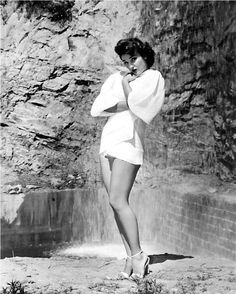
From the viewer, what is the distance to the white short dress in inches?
197

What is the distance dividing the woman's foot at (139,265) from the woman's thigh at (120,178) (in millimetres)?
497

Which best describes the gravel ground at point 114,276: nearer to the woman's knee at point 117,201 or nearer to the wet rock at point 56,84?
the woman's knee at point 117,201

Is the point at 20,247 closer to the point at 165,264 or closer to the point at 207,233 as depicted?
the point at 207,233

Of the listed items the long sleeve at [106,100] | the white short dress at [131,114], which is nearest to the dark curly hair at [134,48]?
the white short dress at [131,114]

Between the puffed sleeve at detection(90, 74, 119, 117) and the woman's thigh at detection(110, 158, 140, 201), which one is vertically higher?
the puffed sleeve at detection(90, 74, 119, 117)

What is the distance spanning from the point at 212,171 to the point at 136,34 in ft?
10.6

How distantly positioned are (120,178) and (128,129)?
1.35 ft

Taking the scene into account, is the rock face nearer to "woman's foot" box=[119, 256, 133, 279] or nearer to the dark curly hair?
the dark curly hair

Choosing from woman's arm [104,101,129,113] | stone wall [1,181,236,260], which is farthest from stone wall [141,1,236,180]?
woman's arm [104,101,129,113]

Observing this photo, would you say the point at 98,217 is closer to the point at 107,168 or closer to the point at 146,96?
the point at 107,168

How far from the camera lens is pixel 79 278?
16.4 ft

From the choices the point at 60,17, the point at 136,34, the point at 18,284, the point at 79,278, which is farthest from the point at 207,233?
the point at 60,17

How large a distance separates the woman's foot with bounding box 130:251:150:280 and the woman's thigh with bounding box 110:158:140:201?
1.63ft

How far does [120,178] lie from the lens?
5.01 metres
